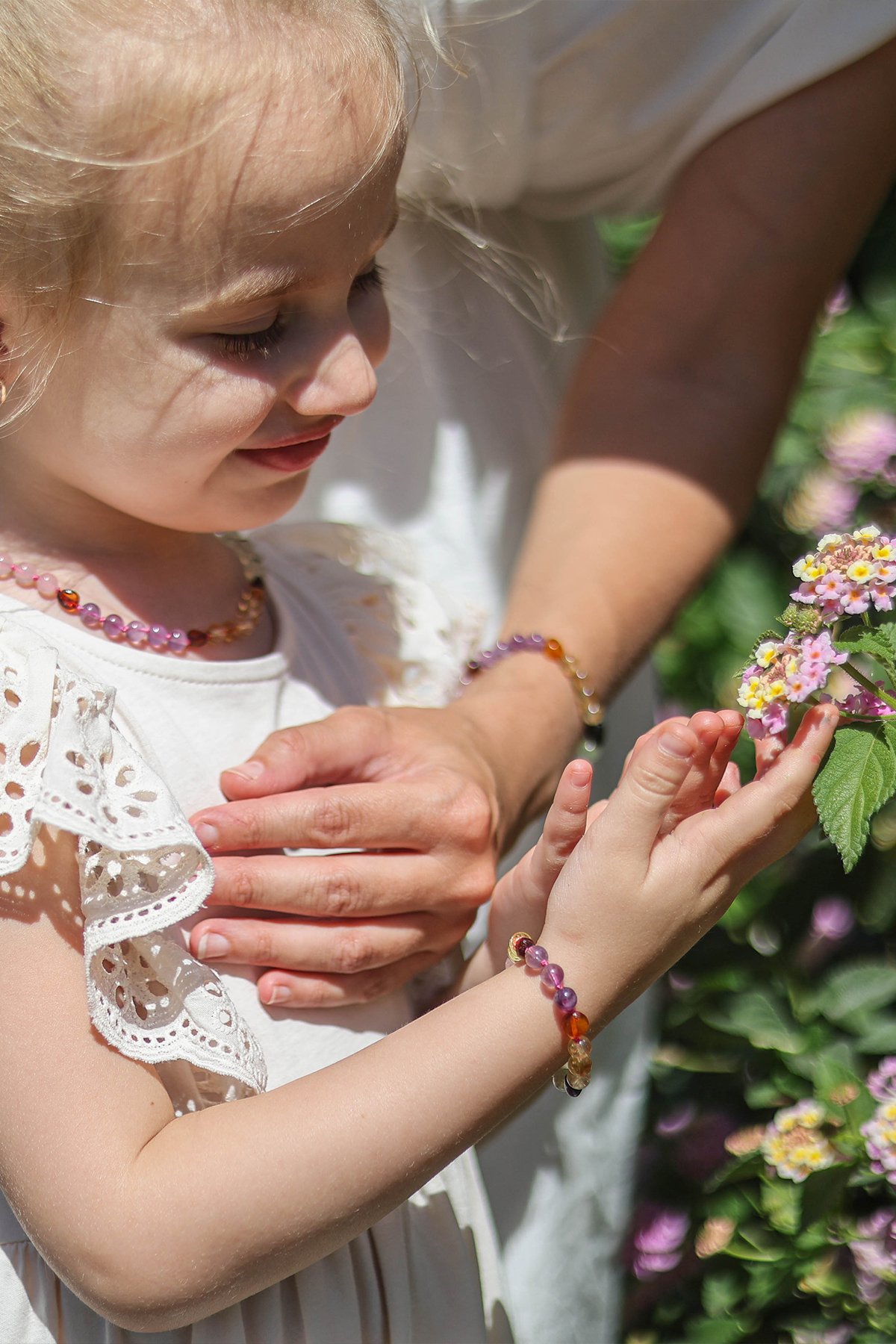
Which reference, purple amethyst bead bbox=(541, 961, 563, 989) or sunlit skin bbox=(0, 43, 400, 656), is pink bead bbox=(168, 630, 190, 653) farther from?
purple amethyst bead bbox=(541, 961, 563, 989)

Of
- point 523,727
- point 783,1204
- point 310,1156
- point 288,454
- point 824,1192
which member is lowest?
point 783,1204

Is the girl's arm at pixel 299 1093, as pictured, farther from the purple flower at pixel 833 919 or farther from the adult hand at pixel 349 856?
the purple flower at pixel 833 919

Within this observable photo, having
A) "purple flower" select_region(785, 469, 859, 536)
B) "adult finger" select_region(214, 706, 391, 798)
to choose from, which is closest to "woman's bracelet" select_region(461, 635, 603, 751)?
"adult finger" select_region(214, 706, 391, 798)

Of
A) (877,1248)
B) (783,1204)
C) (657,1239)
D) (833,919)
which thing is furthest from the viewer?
(657,1239)

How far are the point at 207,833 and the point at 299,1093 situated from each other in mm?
266

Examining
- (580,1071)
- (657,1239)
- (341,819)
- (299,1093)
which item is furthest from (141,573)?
(657,1239)

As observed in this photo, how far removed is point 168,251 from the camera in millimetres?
1080

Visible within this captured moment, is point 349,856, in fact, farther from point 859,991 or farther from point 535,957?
point 859,991

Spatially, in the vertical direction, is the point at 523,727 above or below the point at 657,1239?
above

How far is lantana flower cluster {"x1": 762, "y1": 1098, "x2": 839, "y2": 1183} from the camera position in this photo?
1842mm

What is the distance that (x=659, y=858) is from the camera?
109cm

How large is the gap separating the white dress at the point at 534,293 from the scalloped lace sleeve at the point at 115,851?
30.4 inches

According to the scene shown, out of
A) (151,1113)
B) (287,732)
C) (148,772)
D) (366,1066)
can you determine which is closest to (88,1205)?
(151,1113)

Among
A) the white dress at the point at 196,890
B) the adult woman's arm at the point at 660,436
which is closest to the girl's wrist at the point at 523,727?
the adult woman's arm at the point at 660,436
